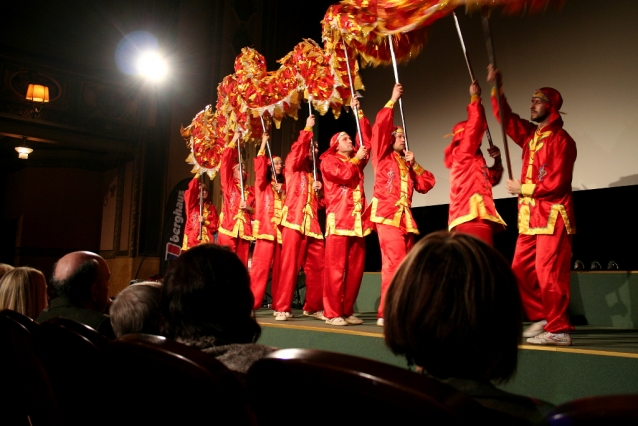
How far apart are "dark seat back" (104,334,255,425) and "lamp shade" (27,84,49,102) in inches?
345

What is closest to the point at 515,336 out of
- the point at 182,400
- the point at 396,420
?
the point at 396,420

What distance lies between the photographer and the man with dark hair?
2.10 metres

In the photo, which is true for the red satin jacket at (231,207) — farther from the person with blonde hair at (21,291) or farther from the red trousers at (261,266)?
the person with blonde hair at (21,291)

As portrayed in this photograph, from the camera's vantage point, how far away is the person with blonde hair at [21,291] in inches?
97.0

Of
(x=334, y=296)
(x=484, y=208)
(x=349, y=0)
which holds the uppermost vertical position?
(x=349, y=0)

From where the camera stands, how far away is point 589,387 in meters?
2.34

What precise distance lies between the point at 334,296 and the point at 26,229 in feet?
29.4

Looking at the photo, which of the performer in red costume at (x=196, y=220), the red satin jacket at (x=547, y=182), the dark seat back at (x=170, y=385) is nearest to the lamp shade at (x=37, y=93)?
the performer in red costume at (x=196, y=220)

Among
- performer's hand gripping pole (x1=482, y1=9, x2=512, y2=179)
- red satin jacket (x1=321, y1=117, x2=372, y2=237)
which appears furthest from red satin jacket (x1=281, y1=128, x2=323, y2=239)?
performer's hand gripping pole (x1=482, y1=9, x2=512, y2=179)

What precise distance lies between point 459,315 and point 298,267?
3.77 meters

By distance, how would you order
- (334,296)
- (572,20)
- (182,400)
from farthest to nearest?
(572,20) < (334,296) < (182,400)

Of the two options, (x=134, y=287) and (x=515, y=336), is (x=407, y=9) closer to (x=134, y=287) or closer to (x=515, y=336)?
(x=134, y=287)

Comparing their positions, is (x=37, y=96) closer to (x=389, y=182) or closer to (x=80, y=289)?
(x=389, y=182)

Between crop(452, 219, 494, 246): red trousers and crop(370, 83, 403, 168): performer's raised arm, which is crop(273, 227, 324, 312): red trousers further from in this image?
crop(452, 219, 494, 246): red trousers
